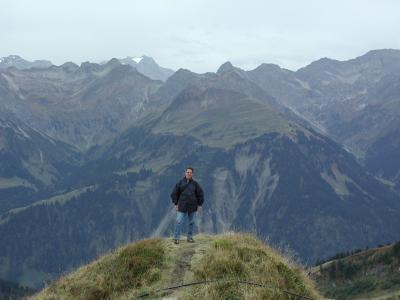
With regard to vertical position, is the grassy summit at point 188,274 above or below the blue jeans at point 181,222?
below

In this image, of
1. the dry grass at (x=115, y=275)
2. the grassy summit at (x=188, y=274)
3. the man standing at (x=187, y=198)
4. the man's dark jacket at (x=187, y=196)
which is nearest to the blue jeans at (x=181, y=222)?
the man standing at (x=187, y=198)

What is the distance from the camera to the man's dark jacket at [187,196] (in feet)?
85.4

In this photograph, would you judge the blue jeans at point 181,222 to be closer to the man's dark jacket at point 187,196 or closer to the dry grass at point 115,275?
the man's dark jacket at point 187,196

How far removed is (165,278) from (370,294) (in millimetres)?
114307

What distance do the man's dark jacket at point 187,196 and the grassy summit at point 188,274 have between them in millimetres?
2590

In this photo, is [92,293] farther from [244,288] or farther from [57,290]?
A: [244,288]

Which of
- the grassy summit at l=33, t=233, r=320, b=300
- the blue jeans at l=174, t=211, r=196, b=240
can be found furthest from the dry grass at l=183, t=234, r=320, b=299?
the blue jeans at l=174, t=211, r=196, b=240

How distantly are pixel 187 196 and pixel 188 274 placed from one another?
5.49 metres

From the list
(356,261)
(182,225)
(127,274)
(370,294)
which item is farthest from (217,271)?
(356,261)

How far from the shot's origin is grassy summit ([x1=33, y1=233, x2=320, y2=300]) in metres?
19.2

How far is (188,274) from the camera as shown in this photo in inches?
835

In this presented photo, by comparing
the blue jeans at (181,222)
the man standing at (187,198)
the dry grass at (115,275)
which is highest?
the man standing at (187,198)

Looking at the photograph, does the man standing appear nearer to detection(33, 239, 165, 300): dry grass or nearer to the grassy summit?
the grassy summit

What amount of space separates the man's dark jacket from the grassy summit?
2.59 m
